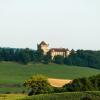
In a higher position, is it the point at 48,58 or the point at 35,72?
the point at 48,58

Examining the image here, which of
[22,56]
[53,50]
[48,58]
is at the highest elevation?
[53,50]

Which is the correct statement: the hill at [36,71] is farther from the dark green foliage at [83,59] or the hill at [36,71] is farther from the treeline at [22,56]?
the dark green foliage at [83,59]

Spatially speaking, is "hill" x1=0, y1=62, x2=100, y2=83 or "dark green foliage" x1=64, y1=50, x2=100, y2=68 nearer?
"hill" x1=0, y1=62, x2=100, y2=83

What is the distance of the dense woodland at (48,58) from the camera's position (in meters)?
147

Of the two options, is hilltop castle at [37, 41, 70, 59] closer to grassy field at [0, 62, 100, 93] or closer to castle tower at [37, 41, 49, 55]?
castle tower at [37, 41, 49, 55]

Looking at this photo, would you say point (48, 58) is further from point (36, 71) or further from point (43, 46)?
point (43, 46)

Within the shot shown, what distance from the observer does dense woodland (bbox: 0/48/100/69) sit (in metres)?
147

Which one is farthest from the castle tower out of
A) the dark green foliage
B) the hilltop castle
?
the dark green foliage

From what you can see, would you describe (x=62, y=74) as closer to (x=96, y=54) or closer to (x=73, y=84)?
(x=96, y=54)

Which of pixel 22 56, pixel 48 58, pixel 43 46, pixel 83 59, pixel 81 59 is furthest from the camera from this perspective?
pixel 43 46

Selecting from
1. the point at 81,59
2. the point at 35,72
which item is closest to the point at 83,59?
the point at 81,59

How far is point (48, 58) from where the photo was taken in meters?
151

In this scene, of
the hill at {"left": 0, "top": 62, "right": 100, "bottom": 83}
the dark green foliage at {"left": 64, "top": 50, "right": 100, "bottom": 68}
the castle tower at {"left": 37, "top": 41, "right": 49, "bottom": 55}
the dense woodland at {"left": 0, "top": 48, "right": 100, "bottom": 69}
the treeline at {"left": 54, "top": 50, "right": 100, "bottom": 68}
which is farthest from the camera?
the castle tower at {"left": 37, "top": 41, "right": 49, "bottom": 55}

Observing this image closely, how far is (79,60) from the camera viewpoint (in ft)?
522
